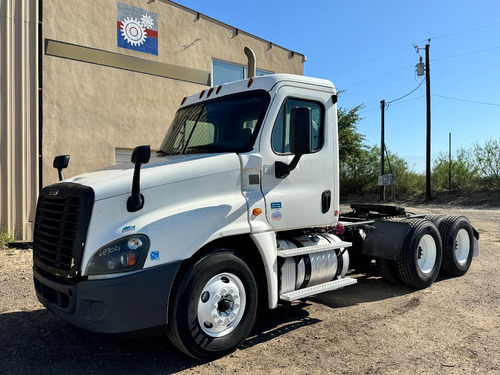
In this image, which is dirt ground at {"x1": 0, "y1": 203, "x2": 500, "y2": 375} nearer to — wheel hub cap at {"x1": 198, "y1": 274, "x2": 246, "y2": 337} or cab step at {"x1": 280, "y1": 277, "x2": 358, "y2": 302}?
wheel hub cap at {"x1": 198, "y1": 274, "x2": 246, "y2": 337}

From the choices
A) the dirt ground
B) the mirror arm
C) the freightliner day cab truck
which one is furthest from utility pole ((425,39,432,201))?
the mirror arm

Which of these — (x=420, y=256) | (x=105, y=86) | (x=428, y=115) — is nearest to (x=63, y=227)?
(x=420, y=256)

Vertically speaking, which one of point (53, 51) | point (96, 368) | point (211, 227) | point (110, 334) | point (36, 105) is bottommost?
point (96, 368)

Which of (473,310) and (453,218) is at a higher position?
(453,218)

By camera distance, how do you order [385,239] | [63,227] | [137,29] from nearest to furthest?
[63,227], [385,239], [137,29]

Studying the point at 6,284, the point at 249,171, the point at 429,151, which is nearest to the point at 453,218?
the point at 249,171

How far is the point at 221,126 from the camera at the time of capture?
4465mm

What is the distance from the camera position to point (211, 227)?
11.7ft

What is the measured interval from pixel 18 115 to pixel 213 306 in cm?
778

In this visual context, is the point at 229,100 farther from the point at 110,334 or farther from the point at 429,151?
the point at 429,151

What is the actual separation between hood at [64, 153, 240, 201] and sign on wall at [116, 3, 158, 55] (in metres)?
8.03

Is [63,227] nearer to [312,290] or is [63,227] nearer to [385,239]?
[312,290]

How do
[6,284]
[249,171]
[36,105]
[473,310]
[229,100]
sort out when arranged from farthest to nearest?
1. [36,105]
2. [6,284]
3. [473,310]
4. [229,100]
5. [249,171]

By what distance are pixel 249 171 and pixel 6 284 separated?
4.72m
